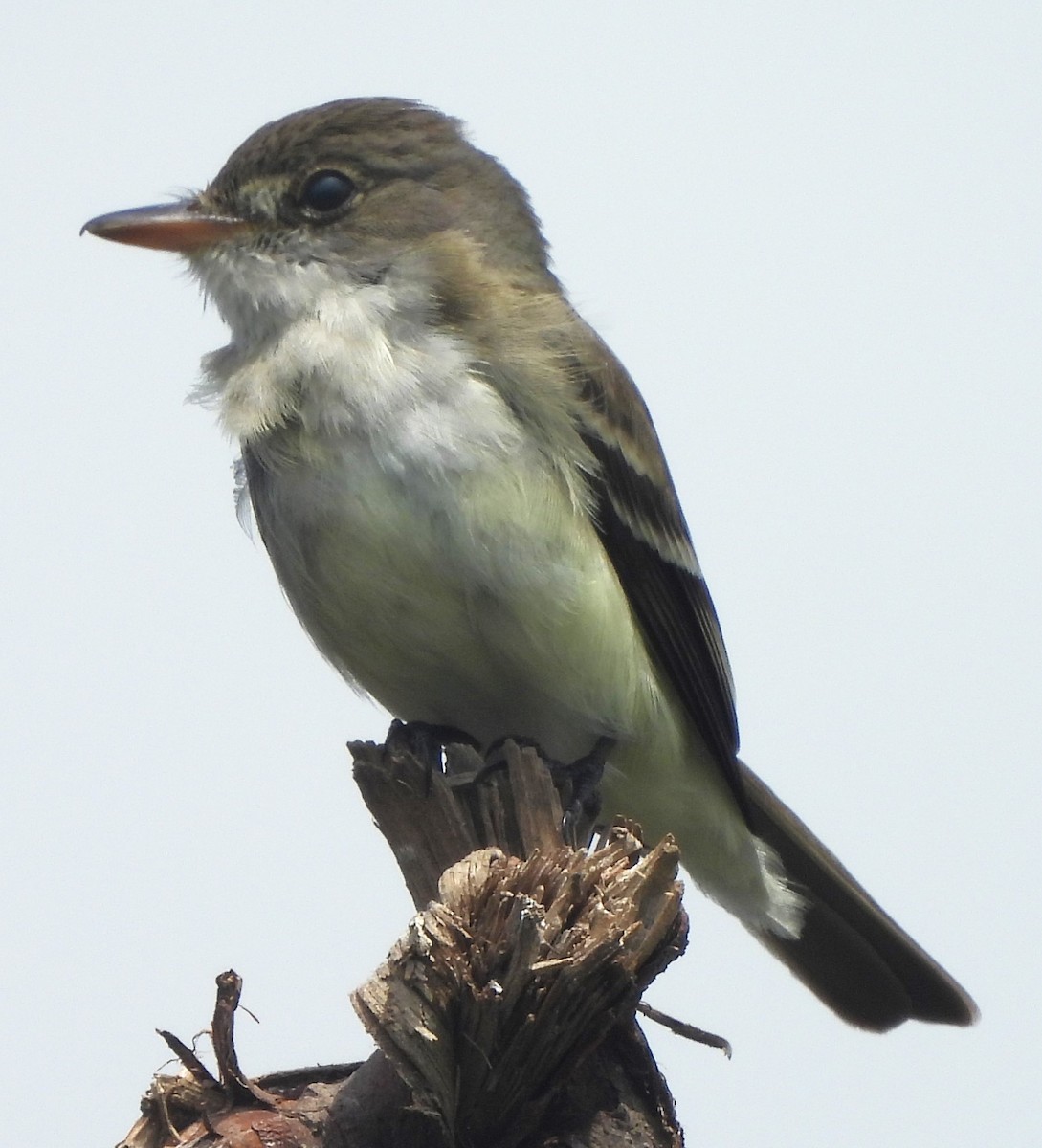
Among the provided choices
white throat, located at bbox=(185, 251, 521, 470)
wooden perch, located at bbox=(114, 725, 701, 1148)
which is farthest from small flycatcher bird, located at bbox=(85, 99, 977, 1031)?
wooden perch, located at bbox=(114, 725, 701, 1148)

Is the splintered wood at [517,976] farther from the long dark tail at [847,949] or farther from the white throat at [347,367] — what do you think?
the long dark tail at [847,949]

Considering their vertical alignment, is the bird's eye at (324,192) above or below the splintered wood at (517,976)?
above

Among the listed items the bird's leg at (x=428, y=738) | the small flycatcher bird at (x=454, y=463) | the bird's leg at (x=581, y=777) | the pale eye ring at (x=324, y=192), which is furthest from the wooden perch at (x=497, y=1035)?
the pale eye ring at (x=324, y=192)

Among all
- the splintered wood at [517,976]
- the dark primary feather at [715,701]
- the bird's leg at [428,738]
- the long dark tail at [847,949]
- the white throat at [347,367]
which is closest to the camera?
the splintered wood at [517,976]

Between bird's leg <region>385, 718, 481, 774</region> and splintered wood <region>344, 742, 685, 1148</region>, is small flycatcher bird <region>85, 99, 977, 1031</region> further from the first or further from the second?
splintered wood <region>344, 742, 685, 1148</region>

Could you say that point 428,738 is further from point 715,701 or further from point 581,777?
point 715,701

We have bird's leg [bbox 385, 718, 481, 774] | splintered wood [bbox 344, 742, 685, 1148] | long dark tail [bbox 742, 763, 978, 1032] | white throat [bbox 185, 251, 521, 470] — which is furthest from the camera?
long dark tail [bbox 742, 763, 978, 1032]

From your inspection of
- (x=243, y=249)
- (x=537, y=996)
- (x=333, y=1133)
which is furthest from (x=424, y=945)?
(x=243, y=249)

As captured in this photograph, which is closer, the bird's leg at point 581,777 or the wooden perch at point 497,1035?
the wooden perch at point 497,1035
